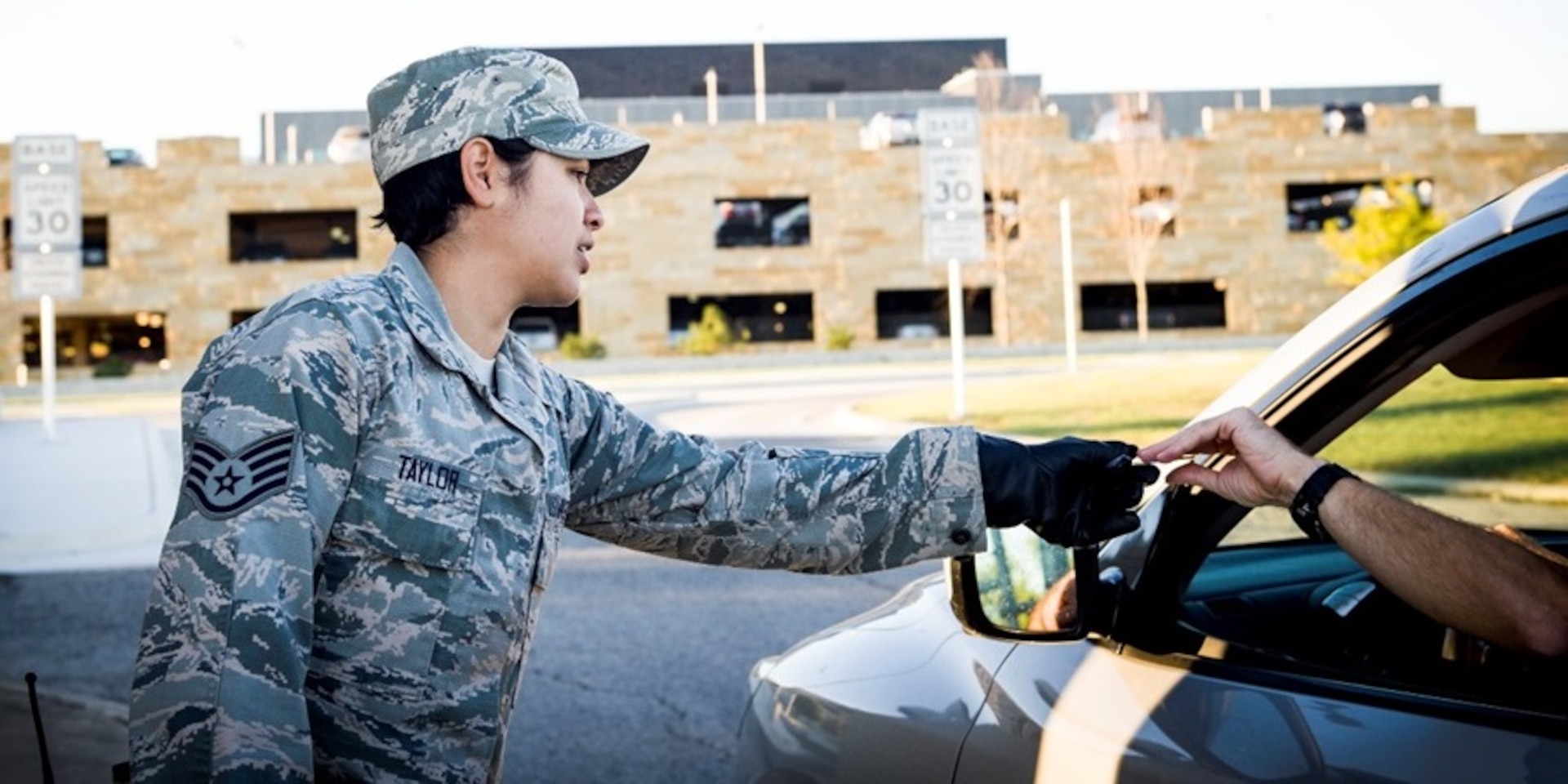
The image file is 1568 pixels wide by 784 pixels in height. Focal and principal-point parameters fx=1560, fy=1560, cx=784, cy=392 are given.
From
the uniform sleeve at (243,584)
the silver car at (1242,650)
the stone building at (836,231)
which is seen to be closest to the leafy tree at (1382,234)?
the stone building at (836,231)

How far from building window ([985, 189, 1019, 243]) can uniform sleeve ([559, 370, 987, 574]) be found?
5087 centimetres

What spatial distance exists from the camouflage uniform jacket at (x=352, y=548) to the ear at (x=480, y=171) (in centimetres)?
14

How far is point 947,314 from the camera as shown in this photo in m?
54.2

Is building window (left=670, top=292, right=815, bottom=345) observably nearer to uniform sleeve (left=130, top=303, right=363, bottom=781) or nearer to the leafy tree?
the leafy tree

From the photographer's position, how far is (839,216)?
53.9 m

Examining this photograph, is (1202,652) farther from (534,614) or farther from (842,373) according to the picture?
(842,373)

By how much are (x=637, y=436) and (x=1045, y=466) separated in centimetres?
66

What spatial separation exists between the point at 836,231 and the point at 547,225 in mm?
51930

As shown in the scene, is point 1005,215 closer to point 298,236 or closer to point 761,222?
point 761,222

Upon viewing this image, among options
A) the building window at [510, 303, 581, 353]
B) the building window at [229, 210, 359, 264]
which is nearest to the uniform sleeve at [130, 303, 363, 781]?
the building window at [510, 303, 581, 353]

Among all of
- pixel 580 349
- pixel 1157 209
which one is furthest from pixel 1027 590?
pixel 1157 209

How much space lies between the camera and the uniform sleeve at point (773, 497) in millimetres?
2473

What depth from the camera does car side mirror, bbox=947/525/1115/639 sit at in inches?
84.5

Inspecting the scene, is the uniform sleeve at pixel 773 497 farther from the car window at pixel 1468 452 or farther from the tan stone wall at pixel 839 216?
the tan stone wall at pixel 839 216
